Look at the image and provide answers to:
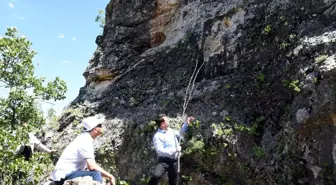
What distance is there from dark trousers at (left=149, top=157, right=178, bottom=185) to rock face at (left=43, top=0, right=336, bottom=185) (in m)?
1.37

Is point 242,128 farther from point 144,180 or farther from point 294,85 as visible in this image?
point 144,180

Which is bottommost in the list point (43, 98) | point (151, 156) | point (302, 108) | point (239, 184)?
point (239, 184)

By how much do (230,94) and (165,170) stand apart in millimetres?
3262

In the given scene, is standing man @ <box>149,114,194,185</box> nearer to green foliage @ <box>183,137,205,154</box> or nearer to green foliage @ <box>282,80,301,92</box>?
green foliage @ <box>183,137,205,154</box>

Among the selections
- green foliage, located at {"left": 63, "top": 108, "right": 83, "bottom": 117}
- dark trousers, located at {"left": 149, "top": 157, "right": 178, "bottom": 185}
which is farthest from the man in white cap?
green foliage, located at {"left": 63, "top": 108, "right": 83, "bottom": 117}

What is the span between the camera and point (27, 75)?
44.7 ft

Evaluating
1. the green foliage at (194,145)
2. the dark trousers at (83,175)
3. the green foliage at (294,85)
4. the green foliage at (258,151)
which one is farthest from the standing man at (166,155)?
the green foliage at (294,85)

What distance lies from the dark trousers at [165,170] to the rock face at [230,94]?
1366 millimetres

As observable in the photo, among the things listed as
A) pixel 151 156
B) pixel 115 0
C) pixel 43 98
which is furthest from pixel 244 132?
pixel 115 0

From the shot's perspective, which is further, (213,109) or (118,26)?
(118,26)

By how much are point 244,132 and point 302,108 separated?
1.66m

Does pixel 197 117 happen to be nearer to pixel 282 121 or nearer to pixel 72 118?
pixel 282 121

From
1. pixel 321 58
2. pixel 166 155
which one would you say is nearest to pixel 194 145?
pixel 166 155

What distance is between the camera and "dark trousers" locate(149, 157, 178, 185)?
7250 mm
